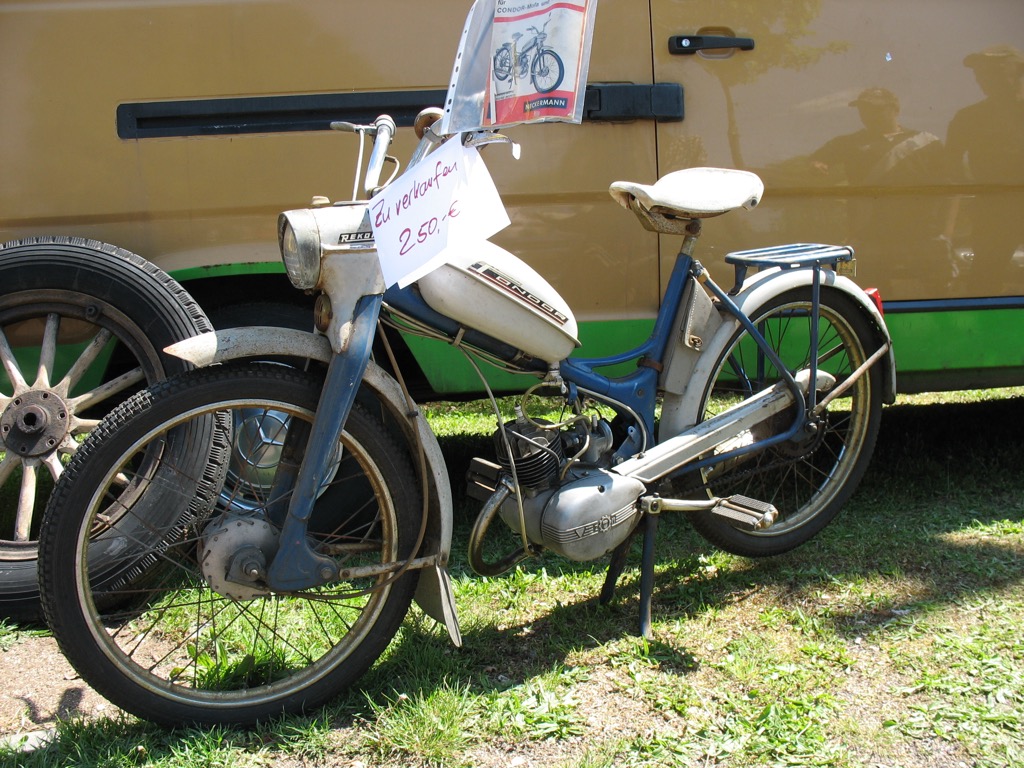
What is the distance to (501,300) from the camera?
7.79 ft

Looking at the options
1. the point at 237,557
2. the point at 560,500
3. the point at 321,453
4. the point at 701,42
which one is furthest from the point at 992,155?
the point at 237,557

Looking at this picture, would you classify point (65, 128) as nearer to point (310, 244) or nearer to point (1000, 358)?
point (310, 244)

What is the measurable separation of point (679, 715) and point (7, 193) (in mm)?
2394

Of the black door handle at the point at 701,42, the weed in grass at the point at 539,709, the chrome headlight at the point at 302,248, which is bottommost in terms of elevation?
the weed in grass at the point at 539,709

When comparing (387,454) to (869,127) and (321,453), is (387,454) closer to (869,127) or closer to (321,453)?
(321,453)

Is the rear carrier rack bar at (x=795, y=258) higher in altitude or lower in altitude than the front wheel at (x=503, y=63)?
lower

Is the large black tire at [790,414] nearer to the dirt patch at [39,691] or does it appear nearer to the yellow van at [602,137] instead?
the yellow van at [602,137]

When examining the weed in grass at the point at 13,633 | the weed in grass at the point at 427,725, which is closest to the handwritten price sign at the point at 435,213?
the weed in grass at the point at 427,725

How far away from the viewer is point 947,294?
130 inches

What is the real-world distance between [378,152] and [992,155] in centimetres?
Answer: 213

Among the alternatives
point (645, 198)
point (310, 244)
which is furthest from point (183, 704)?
point (645, 198)

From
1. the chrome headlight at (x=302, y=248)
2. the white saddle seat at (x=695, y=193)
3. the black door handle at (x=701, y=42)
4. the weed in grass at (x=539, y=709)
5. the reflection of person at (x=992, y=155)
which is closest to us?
the chrome headlight at (x=302, y=248)

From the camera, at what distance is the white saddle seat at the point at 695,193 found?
2.58 metres

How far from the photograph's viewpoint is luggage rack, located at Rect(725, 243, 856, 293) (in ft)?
9.28
